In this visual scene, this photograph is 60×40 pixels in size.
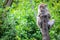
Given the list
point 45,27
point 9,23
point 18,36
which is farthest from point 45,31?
point 9,23

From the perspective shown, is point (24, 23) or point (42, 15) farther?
point (24, 23)

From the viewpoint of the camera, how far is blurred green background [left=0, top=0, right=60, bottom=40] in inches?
319

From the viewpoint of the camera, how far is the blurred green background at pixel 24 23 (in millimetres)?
8109

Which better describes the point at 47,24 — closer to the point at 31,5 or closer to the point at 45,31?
the point at 45,31

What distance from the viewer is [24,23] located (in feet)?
26.7

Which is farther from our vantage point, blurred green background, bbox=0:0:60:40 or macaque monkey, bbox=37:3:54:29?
blurred green background, bbox=0:0:60:40

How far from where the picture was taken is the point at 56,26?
828 cm

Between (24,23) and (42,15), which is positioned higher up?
(42,15)

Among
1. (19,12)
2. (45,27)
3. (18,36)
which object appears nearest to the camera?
(45,27)

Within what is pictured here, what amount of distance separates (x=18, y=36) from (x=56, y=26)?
1.18 meters

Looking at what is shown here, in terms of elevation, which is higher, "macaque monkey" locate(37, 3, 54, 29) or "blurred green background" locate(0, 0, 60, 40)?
"macaque monkey" locate(37, 3, 54, 29)

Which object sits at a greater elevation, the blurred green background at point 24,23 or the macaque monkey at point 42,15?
the macaque monkey at point 42,15

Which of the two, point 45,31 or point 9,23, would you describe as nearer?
point 45,31

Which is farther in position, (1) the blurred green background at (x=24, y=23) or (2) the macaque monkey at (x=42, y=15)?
(1) the blurred green background at (x=24, y=23)
